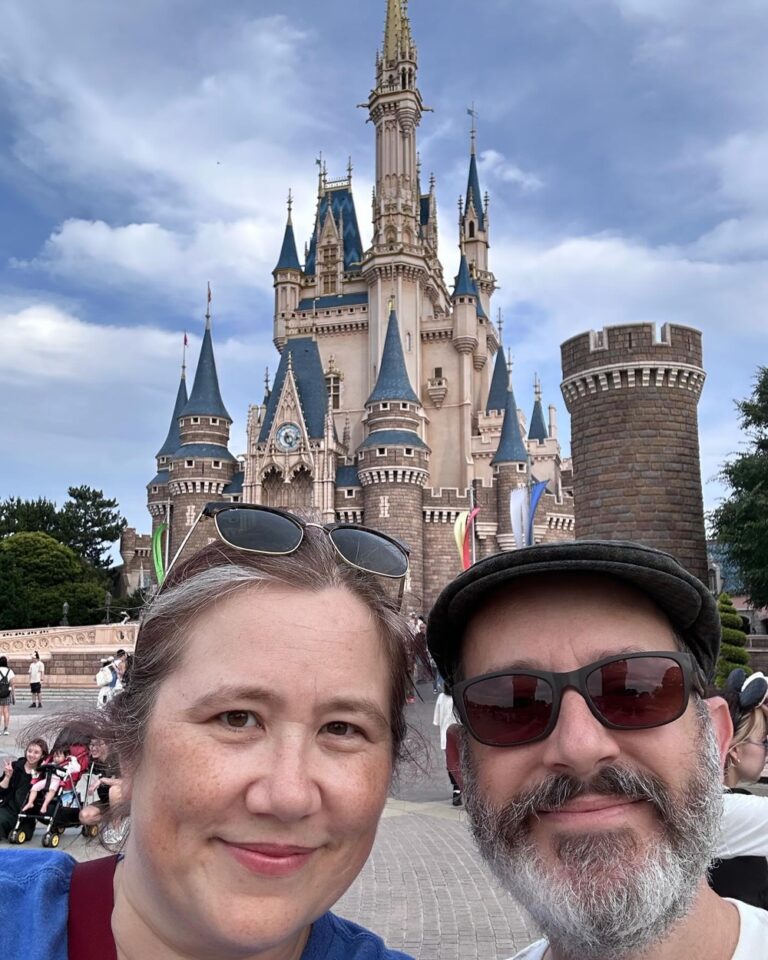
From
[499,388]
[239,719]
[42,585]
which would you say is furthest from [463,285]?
[239,719]

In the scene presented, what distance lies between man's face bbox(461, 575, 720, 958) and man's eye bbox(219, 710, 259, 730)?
43 centimetres

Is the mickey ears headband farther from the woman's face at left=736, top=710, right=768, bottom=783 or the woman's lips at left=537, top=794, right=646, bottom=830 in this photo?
the woman's lips at left=537, top=794, right=646, bottom=830

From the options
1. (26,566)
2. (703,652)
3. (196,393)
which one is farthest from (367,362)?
(703,652)

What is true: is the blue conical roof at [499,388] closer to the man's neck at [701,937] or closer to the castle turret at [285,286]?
the castle turret at [285,286]

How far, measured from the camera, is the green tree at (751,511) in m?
20.5

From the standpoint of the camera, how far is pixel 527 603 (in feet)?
4.92

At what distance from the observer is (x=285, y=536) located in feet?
5.02

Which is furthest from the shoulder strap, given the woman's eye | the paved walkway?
the paved walkway

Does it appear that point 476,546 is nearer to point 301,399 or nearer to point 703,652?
point 301,399

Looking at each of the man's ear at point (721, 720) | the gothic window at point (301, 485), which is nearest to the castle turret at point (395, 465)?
the gothic window at point (301, 485)

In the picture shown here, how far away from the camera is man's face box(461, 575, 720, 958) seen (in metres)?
1.33

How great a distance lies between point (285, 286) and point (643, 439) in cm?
3662

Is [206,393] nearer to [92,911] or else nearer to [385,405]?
[385,405]

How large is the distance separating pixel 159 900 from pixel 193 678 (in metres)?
0.34
